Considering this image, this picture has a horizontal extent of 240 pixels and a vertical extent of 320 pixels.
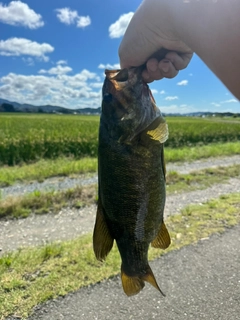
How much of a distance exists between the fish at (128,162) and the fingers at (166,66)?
0.13 meters

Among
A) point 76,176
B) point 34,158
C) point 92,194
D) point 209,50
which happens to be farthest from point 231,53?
point 34,158

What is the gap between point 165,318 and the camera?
375 centimetres

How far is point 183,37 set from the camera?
66.2 inches

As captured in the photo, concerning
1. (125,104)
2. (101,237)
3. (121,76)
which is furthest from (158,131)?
(101,237)

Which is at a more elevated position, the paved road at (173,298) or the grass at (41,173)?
the paved road at (173,298)

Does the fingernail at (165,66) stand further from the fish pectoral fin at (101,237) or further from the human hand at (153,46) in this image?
the fish pectoral fin at (101,237)

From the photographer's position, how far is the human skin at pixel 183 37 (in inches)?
55.1

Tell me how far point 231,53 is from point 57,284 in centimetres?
361

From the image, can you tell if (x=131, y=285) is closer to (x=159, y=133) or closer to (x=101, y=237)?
(x=101, y=237)

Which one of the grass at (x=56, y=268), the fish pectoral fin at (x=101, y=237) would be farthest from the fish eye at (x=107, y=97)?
the grass at (x=56, y=268)

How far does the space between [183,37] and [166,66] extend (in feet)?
1.44

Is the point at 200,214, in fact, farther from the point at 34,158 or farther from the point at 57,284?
the point at 34,158

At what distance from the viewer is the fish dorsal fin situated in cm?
185

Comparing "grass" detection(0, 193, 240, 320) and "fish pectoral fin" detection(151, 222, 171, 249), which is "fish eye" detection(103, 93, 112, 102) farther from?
"grass" detection(0, 193, 240, 320)
